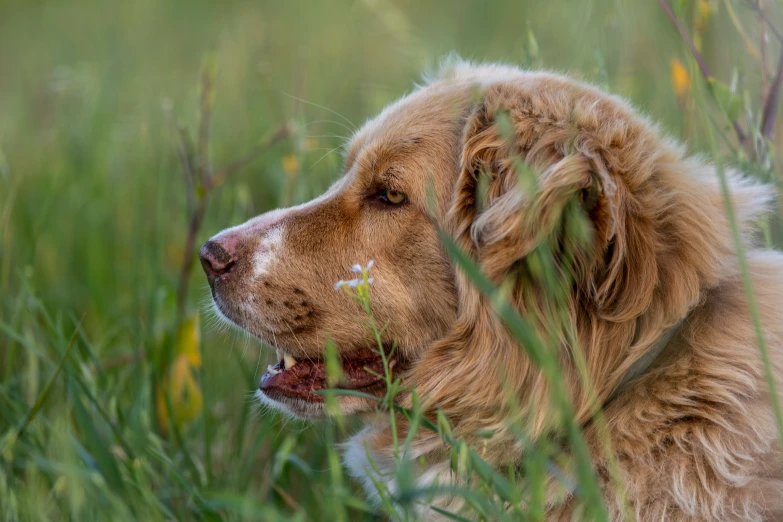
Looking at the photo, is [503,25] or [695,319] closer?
[695,319]

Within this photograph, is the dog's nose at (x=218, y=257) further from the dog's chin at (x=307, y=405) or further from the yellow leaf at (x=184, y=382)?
the yellow leaf at (x=184, y=382)

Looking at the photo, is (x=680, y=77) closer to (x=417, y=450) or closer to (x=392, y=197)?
(x=392, y=197)

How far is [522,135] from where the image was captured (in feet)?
7.64

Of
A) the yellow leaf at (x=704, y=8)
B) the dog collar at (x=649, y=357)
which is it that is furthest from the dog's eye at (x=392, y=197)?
the yellow leaf at (x=704, y=8)

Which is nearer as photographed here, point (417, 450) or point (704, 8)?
point (417, 450)

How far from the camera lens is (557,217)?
2.02 meters

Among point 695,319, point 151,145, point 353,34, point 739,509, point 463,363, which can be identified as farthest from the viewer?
point 353,34

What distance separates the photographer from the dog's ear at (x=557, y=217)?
204 cm

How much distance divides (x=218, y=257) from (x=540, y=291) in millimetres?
1060

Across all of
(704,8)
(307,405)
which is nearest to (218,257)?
(307,405)

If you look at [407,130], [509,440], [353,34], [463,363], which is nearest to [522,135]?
[407,130]

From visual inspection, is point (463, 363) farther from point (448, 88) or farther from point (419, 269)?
point (448, 88)

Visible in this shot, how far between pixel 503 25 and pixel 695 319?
18.7 ft

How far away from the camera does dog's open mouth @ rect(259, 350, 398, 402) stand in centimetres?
256
